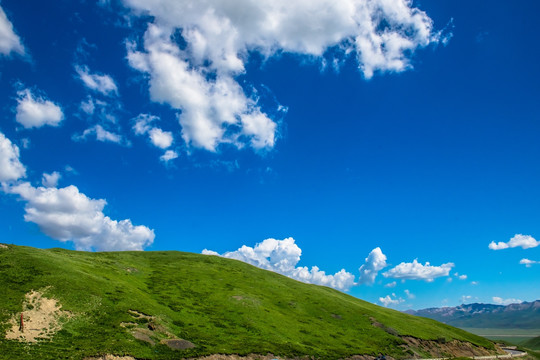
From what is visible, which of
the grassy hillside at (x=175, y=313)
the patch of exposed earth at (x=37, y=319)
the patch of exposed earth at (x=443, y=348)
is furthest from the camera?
the patch of exposed earth at (x=443, y=348)

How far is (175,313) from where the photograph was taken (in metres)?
69.7

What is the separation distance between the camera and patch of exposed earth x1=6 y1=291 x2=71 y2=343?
44.9 m

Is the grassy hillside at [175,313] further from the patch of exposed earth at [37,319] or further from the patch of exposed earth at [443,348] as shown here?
the patch of exposed earth at [443,348]

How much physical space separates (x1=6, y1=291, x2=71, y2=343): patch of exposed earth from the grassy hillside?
696mm

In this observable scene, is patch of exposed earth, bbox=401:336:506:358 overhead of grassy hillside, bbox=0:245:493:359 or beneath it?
beneath

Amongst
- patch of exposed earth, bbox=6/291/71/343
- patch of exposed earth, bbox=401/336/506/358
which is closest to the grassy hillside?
patch of exposed earth, bbox=6/291/71/343

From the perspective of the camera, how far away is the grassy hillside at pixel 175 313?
50.0 m

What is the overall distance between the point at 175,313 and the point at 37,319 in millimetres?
26760

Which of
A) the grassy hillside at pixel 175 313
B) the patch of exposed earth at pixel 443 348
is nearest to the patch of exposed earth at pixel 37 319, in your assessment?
the grassy hillside at pixel 175 313

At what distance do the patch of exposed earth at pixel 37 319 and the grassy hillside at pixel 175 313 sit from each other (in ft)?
2.28

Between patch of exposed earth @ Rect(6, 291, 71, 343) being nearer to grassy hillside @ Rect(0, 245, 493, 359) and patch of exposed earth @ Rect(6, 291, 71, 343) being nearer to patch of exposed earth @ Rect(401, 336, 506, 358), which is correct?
grassy hillside @ Rect(0, 245, 493, 359)

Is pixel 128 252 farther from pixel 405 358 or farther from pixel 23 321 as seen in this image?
pixel 405 358

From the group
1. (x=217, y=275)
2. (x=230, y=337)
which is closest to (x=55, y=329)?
(x=230, y=337)

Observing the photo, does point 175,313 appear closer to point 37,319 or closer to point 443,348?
A: point 37,319
